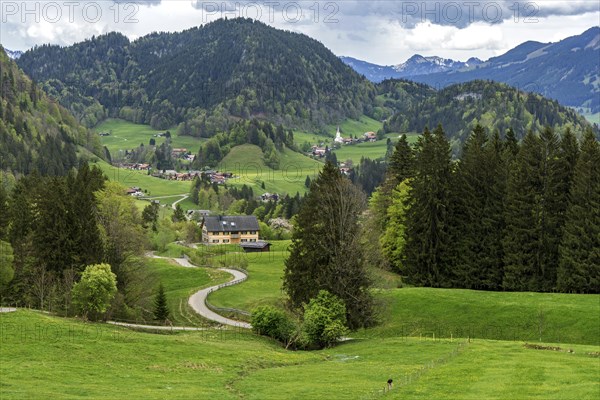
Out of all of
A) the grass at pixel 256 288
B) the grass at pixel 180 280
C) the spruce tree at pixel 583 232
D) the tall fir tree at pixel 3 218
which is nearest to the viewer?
the spruce tree at pixel 583 232

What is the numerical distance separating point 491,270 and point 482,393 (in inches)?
1816

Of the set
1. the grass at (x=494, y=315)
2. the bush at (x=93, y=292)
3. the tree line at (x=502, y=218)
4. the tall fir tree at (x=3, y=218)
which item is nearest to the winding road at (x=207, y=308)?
the bush at (x=93, y=292)

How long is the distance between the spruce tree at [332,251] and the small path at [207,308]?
909cm

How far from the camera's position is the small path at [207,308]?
69438 millimetres

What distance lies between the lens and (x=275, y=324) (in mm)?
58062

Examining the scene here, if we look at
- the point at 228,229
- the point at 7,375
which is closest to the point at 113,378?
the point at 7,375

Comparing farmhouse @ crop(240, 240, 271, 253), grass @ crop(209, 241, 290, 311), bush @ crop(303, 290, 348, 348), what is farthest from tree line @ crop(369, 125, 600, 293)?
farmhouse @ crop(240, 240, 271, 253)

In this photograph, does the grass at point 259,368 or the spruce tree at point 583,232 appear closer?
the grass at point 259,368

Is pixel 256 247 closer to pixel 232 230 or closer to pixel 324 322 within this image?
pixel 232 230

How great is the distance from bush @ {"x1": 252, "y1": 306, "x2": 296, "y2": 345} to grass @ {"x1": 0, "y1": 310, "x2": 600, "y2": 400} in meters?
3.90

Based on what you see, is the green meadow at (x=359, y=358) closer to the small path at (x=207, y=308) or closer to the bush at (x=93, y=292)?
the bush at (x=93, y=292)

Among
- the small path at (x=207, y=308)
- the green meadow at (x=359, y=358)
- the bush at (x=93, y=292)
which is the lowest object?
the small path at (x=207, y=308)

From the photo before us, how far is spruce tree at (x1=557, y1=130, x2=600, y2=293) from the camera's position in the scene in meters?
69.4

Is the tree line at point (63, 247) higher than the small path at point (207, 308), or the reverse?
the tree line at point (63, 247)
